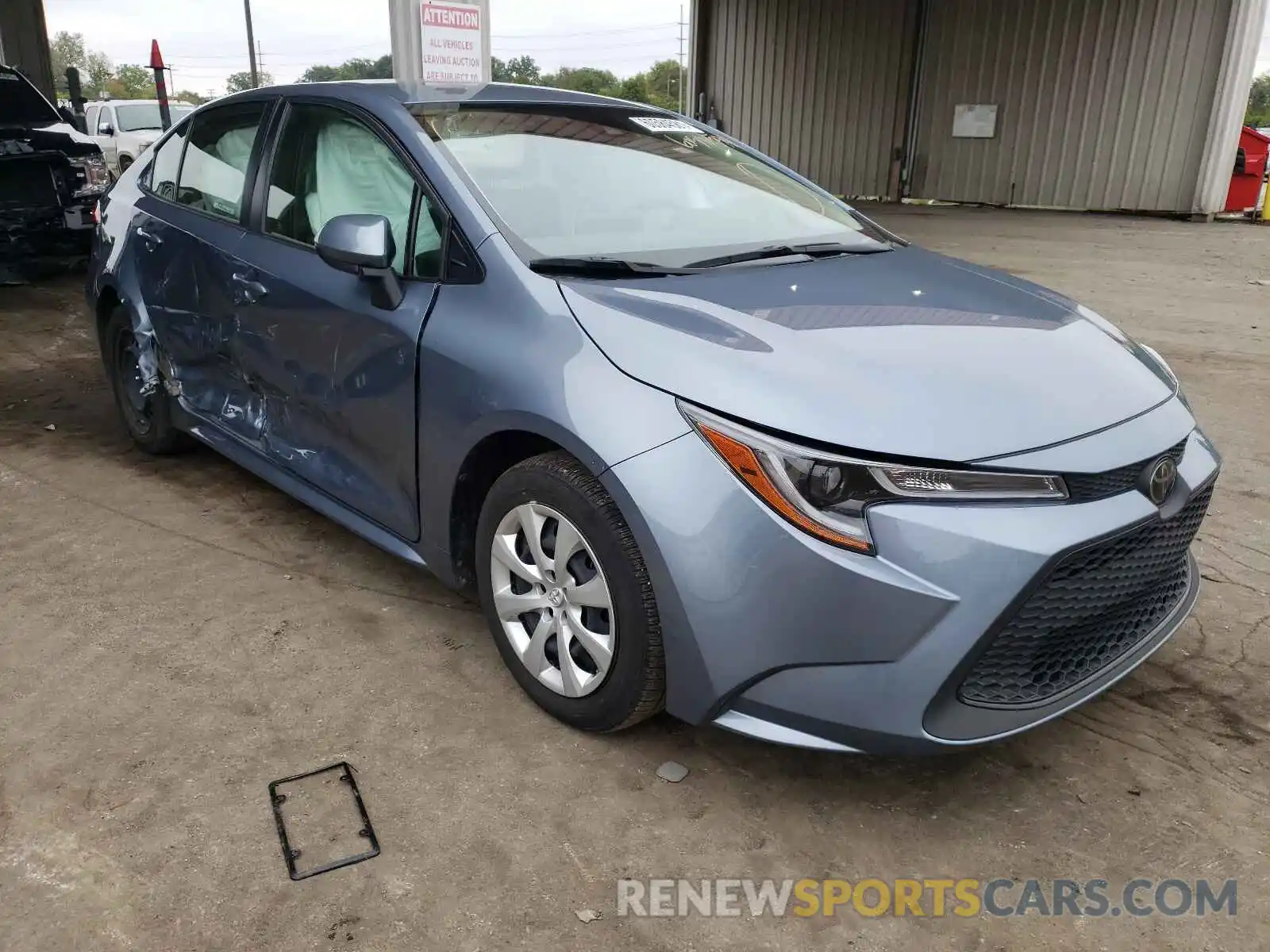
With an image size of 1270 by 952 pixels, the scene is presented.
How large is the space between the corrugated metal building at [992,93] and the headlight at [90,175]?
13238mm

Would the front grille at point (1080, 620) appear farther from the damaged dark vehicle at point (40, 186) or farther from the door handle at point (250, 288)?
the damaged dark vehicle at point (40, 186)

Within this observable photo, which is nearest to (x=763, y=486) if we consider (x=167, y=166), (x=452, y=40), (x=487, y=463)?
(x=487, y=463)

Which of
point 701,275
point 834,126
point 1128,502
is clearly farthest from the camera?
point 834,126

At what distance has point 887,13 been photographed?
1778 centimetres

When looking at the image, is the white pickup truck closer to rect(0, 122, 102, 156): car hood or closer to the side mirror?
rect(0, 122, 102, 156): car hood

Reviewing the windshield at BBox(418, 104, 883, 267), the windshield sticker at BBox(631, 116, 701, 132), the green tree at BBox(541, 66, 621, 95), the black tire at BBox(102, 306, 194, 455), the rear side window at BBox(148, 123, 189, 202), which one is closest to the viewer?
the windshield at BBox(418, 104, 883, 267)

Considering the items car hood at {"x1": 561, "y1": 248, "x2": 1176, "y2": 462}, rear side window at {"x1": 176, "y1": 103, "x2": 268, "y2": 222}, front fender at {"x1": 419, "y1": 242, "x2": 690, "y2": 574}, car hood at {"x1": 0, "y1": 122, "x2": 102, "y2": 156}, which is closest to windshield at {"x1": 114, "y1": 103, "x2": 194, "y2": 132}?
car hood at {"x1": 0, "y1": 122, "x2": 102, "y2": 156}

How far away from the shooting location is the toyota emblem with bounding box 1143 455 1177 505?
6.97 feet

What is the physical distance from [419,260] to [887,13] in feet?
57.8

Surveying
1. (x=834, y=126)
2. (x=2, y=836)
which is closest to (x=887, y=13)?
(x=834, y=126)

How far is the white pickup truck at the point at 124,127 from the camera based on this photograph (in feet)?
57.5

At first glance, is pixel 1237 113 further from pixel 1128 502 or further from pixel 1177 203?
pixel 1128 502

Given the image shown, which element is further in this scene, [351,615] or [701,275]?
[351,615]

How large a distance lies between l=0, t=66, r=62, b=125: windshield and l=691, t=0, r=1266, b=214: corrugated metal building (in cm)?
1329
